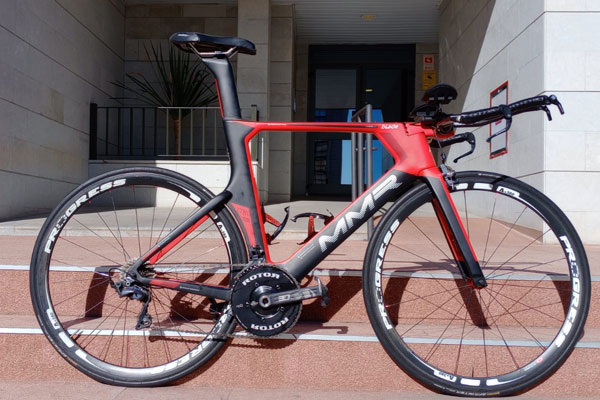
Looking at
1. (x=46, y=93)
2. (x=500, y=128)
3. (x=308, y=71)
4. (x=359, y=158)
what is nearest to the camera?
(x=359, y=158)

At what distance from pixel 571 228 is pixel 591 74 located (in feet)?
7.75

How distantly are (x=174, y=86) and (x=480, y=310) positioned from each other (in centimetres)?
574

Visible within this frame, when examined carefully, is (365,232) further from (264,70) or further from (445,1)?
(445,1)

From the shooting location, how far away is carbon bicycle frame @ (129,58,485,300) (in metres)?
1.62

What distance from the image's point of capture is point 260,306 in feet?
5.11

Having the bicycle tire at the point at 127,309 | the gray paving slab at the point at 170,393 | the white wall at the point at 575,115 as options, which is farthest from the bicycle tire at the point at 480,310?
the white wall at the point at 575,115

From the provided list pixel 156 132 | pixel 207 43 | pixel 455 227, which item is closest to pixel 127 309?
pixel 207 43

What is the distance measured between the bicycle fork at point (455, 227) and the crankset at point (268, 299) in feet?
1.52

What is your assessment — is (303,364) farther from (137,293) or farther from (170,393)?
(137,293)

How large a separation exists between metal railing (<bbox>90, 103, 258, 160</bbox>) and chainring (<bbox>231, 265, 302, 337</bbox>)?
537 centimetres

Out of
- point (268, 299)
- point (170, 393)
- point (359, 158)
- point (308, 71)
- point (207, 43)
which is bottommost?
point (170, 393)

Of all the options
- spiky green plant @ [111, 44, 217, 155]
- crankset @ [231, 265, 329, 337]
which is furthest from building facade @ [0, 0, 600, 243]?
crankset @ [231, 265, 329, 337]

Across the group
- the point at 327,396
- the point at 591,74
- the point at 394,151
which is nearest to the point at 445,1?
the point at 591,74

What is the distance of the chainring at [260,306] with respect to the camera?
1.57m
